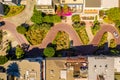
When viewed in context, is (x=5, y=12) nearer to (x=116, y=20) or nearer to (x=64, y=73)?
(x=64, y=73)

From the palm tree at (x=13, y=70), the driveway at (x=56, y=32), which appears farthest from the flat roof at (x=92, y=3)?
the palm tree at (x=13, y=70)

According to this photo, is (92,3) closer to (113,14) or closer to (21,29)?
(113,14)

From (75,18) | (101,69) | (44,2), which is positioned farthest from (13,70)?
(101,69)

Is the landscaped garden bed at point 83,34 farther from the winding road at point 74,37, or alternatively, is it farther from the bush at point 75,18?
the bush at point 75,18

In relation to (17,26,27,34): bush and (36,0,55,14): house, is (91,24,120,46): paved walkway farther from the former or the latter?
(17,26,27,34): bush

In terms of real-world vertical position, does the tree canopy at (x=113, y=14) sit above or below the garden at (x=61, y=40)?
above

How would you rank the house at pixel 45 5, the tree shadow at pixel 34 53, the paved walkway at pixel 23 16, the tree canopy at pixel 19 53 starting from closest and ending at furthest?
1. the house at pixel 45 5
2. the tree canopy at pixel 19 53
3. the tree shadow at pixel 34 53
4. the paved walkway at pixel 23 16

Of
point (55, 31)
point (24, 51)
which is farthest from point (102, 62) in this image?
point (24, 51)
